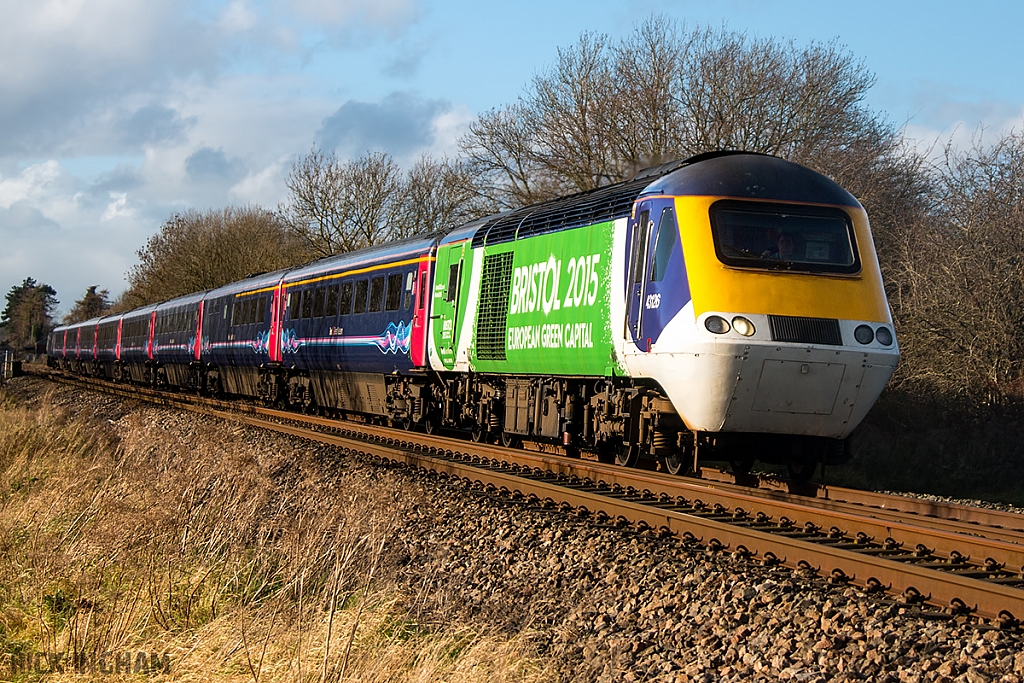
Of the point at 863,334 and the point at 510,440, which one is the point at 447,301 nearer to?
the point at 510,440

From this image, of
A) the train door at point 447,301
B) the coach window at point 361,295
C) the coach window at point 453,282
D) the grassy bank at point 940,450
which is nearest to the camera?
the grassy bank at point 940,450

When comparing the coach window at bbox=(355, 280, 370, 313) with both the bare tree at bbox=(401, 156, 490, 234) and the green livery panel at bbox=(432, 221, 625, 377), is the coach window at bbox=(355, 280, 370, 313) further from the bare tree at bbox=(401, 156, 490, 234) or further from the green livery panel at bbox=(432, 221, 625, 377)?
the bare tree at bbox=(401, 156, 490, 234)

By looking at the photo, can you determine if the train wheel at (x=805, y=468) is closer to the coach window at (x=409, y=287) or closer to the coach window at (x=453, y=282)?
the coach window at (x=453, y=282)

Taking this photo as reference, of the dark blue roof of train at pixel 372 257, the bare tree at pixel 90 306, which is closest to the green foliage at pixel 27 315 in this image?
the bare tree at pixel 90 306

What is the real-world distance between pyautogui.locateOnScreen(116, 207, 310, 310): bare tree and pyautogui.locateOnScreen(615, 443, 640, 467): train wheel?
34299 millimetres

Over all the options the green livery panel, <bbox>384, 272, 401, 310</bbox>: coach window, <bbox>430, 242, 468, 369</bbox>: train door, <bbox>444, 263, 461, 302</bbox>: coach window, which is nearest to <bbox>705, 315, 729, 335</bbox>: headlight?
the green livery panel

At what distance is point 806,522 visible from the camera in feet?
25.5

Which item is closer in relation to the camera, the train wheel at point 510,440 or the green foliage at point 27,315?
the train wheel at point 510,440

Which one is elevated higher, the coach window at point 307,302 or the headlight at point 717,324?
the coach window at point 307,302

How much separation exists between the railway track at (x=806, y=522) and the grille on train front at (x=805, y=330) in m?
1.43

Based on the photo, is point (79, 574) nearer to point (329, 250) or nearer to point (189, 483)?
point (189, 483)

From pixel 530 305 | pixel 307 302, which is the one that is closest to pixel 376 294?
pixel 307 302

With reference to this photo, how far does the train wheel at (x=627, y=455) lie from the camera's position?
36.7 feet

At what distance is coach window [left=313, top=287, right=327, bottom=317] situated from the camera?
2047cm
